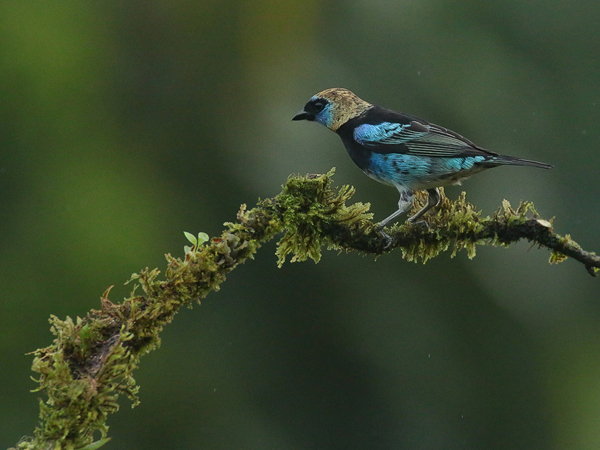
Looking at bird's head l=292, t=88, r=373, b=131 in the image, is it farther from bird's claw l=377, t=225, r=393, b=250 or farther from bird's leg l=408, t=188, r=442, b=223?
bird's claw l=377, t=225, r=393, b=250

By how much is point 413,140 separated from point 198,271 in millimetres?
2087

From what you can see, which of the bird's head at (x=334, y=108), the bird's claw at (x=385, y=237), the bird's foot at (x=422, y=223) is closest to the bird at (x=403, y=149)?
the bird's head at (x=334, y=108)

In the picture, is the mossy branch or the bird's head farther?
the bird's head

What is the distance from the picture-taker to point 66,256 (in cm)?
798

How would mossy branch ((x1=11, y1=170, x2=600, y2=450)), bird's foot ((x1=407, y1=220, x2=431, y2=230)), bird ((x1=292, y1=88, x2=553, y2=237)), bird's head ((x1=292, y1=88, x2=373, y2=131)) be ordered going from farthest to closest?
bird's head ((x1=292, y1=88, x2=373, y2=131)), bird ((x1=292, y1=88, x2=553, y2=237)), bird's foot ((x1=407, y1=220, x2=431, y2=230)), mossy branch ((x1=11, y1=170, x2=600, y2=450))

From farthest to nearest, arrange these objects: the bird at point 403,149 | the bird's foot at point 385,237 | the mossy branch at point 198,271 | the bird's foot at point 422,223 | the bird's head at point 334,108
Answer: the bird's head at point 334,108 → the bird at point 403,149 → the bird's foot at point 422,223 → the bird's foot at point 385,237 → the mossy branch at point 198,271

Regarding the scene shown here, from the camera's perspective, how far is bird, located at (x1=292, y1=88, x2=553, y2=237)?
4.25 metres

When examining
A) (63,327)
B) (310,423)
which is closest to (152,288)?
(63,327)

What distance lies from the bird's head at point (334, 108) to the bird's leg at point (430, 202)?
86cm

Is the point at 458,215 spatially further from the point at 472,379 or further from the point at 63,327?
the point at 472,379

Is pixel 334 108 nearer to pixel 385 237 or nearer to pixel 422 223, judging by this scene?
pixel 422 223

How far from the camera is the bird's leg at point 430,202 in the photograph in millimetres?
3797

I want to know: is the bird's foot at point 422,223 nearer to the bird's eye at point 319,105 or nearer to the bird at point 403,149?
the bird at point 403,149

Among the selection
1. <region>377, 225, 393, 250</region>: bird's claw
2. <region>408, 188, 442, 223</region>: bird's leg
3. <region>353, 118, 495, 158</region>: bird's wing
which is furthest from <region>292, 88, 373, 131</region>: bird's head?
<region>377, 225, 393, 250</region>: bird's claw
